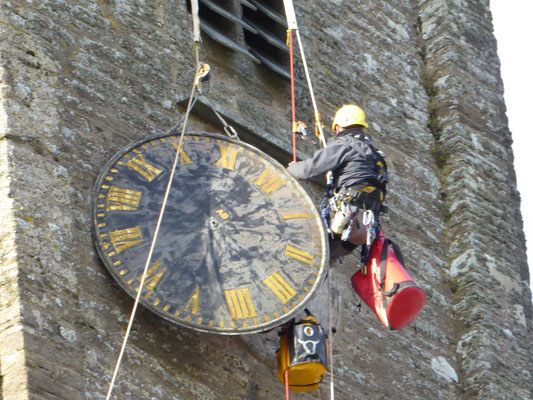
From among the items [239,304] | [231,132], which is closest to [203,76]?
[231,132]

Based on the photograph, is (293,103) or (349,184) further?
(293,103)

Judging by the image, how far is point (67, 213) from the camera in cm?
747

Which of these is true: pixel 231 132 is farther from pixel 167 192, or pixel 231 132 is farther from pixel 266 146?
pixel 167 192

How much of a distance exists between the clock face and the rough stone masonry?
0.13 meters

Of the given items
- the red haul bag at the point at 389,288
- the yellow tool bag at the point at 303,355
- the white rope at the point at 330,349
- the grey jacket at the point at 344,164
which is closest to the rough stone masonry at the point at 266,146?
the white rope at the point at 330,349

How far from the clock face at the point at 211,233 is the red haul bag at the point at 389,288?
0.28m

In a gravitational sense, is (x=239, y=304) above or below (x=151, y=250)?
below

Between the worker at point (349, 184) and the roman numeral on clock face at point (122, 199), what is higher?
the worker at point (349, 184)

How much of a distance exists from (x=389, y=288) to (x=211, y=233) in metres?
0.84

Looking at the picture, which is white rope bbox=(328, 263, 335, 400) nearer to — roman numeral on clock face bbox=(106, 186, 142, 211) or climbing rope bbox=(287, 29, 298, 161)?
climbing rope bbox=(287, 29, 298, 161)

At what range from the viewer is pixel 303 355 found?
24.9 feet

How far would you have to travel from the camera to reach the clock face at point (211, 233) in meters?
7.45

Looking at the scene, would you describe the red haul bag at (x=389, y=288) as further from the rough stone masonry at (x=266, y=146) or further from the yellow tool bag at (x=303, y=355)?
the rough stone masonry at (x=266, y=146)

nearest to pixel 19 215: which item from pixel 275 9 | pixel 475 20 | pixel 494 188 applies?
pixel 275 9
